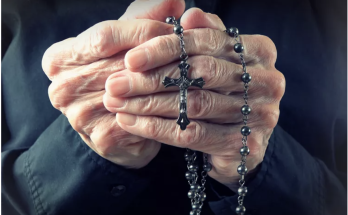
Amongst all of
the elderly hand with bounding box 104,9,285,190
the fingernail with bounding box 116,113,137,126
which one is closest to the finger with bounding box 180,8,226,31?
the elderly hand with bounding box 104,9,285,190

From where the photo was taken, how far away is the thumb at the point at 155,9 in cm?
35

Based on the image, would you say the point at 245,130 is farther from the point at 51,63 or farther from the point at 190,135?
the point at 51,63

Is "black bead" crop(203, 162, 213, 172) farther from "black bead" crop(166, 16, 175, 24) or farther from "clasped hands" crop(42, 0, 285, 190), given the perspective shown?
"black bead" crop(166, 16, 175, 24)

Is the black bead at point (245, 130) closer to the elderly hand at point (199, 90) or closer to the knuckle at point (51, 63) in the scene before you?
the elderly hand at point (199, 90)

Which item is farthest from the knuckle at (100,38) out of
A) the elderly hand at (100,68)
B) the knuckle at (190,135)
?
the knuckle at (190,135)

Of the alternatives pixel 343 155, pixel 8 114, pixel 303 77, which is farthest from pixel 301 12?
pixel 8 114

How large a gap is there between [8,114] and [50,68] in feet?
0.47

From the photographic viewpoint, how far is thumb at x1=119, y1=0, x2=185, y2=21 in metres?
0.35

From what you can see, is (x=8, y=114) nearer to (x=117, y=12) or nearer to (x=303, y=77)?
(x=117, y=12)

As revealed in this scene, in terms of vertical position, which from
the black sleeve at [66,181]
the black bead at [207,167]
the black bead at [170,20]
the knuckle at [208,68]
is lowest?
the black sleeve at [66,181]

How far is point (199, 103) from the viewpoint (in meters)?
0.35

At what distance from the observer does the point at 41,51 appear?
0.47 meters

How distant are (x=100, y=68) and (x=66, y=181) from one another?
0.57ft

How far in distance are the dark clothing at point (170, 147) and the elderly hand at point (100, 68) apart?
2.0 inches
